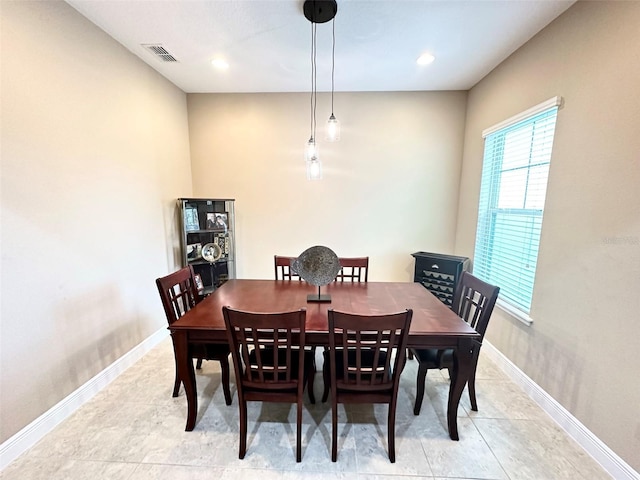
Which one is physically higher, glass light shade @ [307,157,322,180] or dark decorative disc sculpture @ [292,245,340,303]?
glass light shade @ [307,157,322,180]

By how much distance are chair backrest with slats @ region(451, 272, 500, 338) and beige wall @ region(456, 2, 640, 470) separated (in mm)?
547

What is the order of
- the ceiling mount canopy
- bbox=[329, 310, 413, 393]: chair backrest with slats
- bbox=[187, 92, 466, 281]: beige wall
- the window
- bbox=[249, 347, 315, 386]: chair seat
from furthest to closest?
bbox=[187, 92, 466, 281]: beige wall < the window < the ceiling mount canopy < bbox=[249, 347, 315, 386]: chair seat < bbox=[329, 310, 413, 393]: chair backrest with slats

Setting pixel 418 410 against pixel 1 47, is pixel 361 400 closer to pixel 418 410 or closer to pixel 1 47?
pixel 418 410

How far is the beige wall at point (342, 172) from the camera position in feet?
10.8

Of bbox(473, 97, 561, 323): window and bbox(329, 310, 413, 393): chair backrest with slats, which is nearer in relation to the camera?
bbox(329, 310, 413, 393): chair backrest with slats

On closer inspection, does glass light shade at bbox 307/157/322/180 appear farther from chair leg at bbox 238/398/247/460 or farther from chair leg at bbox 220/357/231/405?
chair leg at bbox 238/398/247/460

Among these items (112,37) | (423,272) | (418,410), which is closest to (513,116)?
(423,272)

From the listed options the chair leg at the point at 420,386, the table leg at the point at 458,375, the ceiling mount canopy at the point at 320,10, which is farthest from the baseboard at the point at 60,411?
the ceiling mount canopy at the point at 320,10

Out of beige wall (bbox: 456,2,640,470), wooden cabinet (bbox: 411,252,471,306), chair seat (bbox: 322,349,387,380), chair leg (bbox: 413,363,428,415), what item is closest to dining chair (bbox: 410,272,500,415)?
chair leg (bbox: 413,363,428,415)

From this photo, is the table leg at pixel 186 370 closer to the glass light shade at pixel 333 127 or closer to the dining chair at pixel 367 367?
the dining chair at pixel 367 367

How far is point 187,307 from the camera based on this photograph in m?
2.10

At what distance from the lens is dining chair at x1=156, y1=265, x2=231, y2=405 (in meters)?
1.84

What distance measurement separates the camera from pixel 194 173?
138 inches

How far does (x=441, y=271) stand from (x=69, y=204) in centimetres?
350
